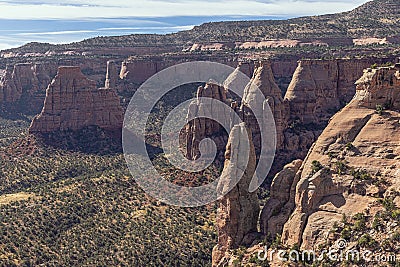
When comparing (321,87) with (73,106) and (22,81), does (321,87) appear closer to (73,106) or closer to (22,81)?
(73,106)

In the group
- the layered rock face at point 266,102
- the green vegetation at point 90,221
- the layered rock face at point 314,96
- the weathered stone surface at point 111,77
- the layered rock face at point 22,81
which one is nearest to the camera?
the green vegetation at point 90,221

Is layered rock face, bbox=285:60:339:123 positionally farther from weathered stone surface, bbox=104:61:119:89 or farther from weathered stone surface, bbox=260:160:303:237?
weathered stone surface, bbox=104:61:119:89

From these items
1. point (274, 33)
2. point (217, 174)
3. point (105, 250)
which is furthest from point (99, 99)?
point (274, 33)

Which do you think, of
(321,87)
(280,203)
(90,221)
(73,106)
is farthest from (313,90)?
(73,106)

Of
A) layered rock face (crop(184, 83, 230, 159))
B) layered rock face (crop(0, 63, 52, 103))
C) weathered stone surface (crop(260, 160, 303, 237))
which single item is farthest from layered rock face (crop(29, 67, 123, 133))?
weathered stone surface (crop(260, 160, 303, 237))

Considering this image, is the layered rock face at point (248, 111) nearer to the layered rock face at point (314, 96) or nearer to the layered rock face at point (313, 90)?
the layered rock face at point (314, 96)

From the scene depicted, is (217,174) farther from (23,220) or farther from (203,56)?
(203,56)

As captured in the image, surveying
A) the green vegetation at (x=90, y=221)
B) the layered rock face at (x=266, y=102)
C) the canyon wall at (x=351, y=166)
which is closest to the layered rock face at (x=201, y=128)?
the layered rock face at (x=266, y=102)
